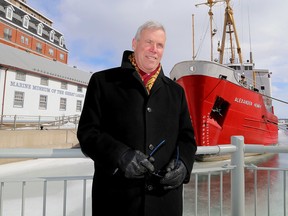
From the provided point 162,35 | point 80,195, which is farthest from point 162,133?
point 80,195

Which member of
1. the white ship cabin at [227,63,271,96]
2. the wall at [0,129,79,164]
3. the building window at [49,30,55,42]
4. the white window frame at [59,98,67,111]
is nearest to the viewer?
the wall at [0,129,79,164]

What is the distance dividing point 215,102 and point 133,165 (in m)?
12.0

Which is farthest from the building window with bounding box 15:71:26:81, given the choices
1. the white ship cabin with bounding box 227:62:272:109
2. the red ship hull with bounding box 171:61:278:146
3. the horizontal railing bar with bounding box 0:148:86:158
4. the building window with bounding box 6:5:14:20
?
the horizontal railing bar with bounding box 0:148:86:158

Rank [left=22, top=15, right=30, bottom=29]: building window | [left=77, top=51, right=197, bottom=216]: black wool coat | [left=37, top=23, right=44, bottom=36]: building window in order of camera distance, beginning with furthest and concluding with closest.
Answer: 1. [left=37, top=23, right=44, bottom=36]: building window
2. [left=22, top=15, right=30, bottom=29]: building window
3. [left=77, top=51, right=197, bottom=216]: black wool coat

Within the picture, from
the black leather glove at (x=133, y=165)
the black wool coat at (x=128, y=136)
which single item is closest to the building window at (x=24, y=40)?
the black wool coat at (x=128, y=136)

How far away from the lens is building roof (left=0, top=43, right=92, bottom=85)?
2119 cm

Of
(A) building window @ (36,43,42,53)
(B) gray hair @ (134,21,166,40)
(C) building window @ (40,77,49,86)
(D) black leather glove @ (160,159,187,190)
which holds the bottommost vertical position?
(D) black leather glove @ (160,159,187,190)

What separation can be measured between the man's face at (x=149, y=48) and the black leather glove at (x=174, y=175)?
67 centimetres

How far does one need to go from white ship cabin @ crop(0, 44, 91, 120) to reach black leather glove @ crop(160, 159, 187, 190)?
20.6m

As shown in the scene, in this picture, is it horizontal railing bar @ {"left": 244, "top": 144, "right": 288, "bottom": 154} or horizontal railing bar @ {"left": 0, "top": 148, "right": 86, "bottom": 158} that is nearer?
horizontal railing bar @ {"left": 0, "top": 148, "right": 86, "bottom": 158}

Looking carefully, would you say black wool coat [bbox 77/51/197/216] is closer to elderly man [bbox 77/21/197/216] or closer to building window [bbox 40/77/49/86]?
elderly man [bbox 77/21/197/216]

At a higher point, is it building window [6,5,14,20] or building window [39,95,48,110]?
building window [6,5,14,20]

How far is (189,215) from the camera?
6.06 metres

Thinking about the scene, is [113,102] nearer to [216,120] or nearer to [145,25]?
[145,25]
